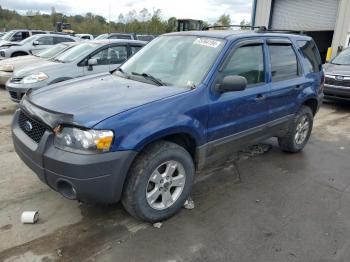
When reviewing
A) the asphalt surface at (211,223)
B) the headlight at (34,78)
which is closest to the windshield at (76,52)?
the headlight at (34,78)

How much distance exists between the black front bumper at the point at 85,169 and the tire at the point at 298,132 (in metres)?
3.05

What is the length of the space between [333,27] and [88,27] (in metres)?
39.4

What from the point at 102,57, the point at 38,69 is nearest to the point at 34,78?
the point at 38,69

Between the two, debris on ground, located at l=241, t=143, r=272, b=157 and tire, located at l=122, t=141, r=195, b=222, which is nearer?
tire, located at l=122, t=141, r=195, b=222

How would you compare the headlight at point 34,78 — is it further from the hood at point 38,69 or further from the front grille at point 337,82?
the front grille at point 337,82

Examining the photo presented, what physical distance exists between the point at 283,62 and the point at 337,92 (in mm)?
5136

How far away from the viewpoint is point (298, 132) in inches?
204

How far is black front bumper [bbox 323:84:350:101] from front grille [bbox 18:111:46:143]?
8007mm

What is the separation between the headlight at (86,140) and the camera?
8.63ft

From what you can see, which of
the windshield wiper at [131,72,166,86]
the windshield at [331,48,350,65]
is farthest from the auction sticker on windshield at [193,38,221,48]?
the windshield at [331,48,350,65]

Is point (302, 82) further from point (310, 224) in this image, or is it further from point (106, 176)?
point (106, 176)

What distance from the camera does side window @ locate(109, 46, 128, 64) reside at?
25.7 ft

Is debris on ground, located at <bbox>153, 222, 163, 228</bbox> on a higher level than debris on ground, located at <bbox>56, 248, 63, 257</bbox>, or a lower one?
higher

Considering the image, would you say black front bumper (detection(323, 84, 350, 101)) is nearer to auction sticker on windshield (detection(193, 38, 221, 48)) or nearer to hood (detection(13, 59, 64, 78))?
auction sticker on windshield (detection(193, 38, 221, 48))
